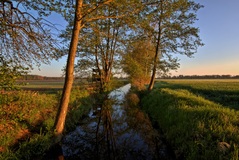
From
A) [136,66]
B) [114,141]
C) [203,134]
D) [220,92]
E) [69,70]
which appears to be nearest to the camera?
[203,134]

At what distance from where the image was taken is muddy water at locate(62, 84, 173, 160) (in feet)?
23.3

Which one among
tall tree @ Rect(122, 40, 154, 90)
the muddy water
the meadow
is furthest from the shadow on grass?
tall tree @ Rect(122, 40, 154, 90)

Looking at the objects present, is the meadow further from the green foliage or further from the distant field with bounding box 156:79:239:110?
the distant field with bounding box 156:79:239:110

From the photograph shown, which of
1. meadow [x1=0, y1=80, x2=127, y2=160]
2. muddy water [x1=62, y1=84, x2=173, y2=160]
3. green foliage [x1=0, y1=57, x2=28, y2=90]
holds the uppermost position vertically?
green foliage [x1=0, y1=57, x2=28, y2=90]

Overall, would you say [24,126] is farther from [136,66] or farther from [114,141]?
[136,66]

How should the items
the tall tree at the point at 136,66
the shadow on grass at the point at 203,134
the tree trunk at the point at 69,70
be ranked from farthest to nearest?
the tall tree at the point at 136,66, the tree trunk at the point at 69,70, the shadow on grass at the point at 203,134

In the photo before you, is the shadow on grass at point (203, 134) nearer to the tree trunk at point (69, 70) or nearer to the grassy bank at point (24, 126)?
the tree trunk at point (69, 70)

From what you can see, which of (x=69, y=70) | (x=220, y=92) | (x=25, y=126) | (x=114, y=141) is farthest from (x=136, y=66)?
(x=25, y=126)

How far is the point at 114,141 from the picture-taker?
854 cm

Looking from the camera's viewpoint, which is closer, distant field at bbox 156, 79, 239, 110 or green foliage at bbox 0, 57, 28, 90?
green foliage at bbox 0, 57, 28, 90

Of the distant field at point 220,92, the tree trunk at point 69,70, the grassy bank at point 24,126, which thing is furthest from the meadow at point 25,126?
the distant field at point 220,92

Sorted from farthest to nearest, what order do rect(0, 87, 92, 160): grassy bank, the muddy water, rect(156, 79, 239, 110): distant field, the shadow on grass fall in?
rect(156, 79, 239, 110): distant field
the muddy water
rect(0, 87, 92, 160): grassy bank
the shadow on grass

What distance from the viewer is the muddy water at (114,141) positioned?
7102mm

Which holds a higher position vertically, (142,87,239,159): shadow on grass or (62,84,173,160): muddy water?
(142,87,239,159): shadow on grass
